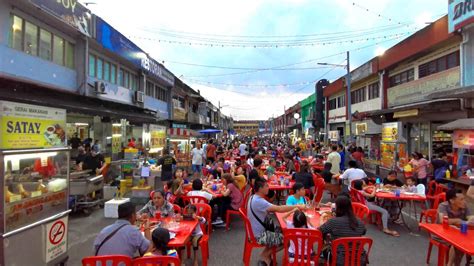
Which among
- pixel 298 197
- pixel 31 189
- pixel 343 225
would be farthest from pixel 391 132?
pixel 31 189

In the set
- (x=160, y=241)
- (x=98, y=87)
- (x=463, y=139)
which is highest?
(x=98, y=87)

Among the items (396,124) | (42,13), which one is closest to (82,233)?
(42,13)

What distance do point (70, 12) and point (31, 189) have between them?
10.8 meters

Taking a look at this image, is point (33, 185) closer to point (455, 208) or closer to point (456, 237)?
point (456, 237)

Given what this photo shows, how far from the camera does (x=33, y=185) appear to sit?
5.07 meters

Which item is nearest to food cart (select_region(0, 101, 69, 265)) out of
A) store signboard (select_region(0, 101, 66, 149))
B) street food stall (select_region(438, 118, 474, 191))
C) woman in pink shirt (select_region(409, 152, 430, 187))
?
store signboard (select_region(0, 101, 66, 149))

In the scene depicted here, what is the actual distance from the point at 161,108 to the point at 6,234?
25318 millimetres

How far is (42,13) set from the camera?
12.3 m

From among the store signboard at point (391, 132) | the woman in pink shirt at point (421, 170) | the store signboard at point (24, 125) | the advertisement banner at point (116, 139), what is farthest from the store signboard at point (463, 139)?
the advertisement banner at point (116, 139)

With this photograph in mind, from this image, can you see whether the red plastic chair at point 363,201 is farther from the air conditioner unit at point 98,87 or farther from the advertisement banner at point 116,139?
the advertisement banner at point 116,139

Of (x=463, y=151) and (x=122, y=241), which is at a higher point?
(x=463, y=151)

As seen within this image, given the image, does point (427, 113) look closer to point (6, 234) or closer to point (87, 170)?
point (87, 170)

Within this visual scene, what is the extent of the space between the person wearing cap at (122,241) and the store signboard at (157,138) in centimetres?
1300

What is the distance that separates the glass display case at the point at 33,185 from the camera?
454 centimetres
